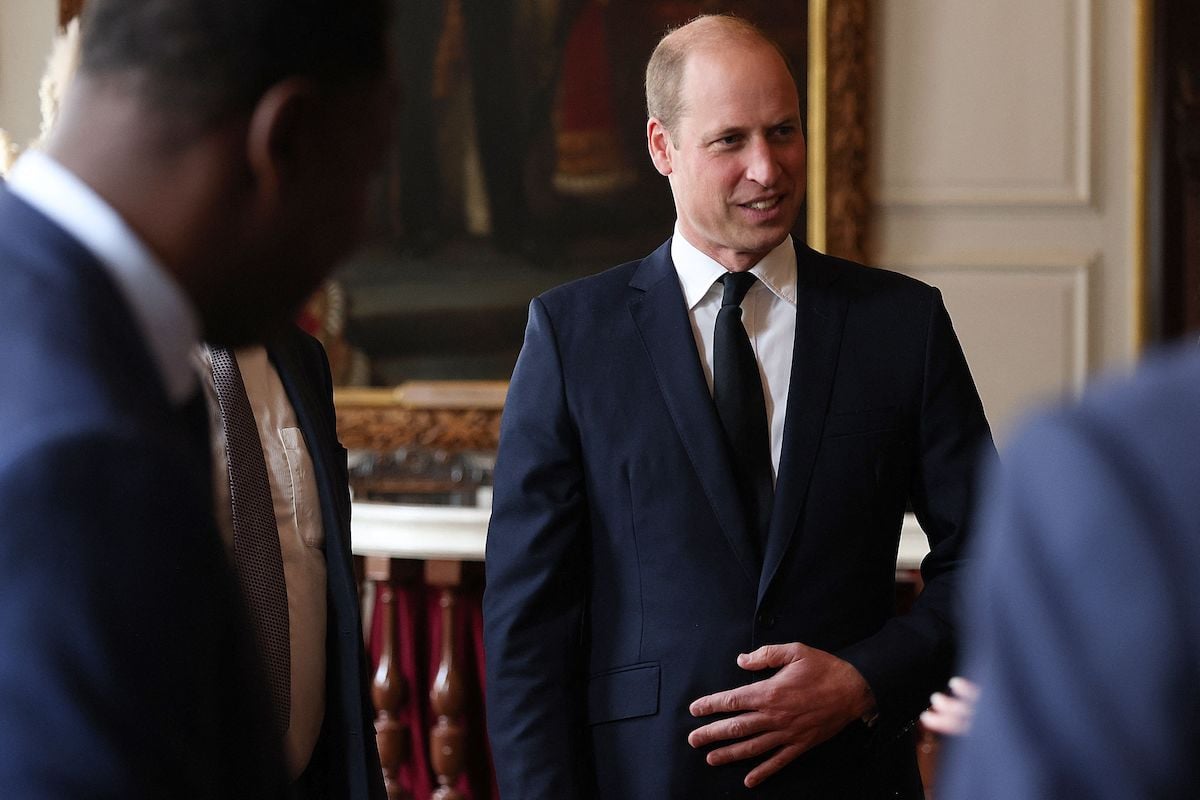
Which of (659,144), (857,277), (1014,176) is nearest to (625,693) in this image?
(857,277)

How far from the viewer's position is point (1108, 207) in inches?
219

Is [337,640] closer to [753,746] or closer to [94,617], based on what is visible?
[753,746]

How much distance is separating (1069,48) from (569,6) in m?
2.04

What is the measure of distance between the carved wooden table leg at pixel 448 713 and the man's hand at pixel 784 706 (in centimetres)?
110

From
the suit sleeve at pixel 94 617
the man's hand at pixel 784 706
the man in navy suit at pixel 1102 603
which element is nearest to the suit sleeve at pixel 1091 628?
the man in navy suit at pixel 1102 603

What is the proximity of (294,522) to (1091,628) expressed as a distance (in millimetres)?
1872

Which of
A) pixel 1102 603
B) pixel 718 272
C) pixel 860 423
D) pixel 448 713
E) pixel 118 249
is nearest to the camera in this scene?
pixel 1102 603

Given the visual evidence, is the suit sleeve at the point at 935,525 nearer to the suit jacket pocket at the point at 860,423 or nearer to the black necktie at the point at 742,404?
the suit jacket pocket at the point at 860,423

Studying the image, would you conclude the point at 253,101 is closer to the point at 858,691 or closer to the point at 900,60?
the point at 858,691

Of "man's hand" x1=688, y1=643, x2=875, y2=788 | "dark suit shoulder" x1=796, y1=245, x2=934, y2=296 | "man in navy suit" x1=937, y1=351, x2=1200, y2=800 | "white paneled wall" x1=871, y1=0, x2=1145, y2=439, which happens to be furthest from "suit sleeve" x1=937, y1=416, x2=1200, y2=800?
"white paneled wall" x1=871, y1=0, x2=1145, y2=439

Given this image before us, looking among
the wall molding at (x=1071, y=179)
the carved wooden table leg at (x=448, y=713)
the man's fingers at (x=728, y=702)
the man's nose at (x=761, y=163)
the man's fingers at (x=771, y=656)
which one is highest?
the wall molding at (x=1071, y=179)

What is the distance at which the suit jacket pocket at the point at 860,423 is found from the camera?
83.1 inches

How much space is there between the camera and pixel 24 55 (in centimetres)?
638

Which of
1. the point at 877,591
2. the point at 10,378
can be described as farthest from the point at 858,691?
the point at 10,378
